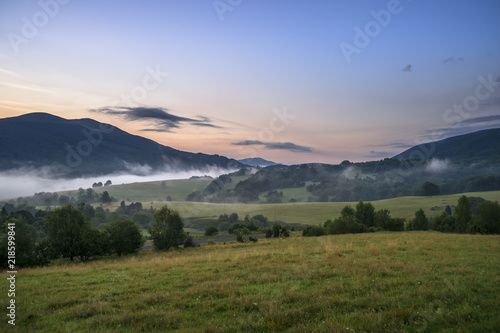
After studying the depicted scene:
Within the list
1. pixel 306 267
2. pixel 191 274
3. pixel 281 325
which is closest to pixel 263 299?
pixel 281 325

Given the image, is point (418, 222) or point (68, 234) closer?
point (68, 234)

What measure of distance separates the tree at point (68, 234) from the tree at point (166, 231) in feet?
30.5

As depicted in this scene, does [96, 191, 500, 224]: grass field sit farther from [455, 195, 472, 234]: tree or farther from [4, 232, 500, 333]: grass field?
[4, 232, 500, 333]: grass field

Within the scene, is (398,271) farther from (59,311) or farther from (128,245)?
(128,245)

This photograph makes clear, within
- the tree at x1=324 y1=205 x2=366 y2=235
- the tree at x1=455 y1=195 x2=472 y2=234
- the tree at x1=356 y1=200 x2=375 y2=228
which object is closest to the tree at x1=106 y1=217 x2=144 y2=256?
the tree at x1=324 y1=205 x2=366 y2=235

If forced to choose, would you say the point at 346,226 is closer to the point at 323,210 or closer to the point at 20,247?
the point at 20,247

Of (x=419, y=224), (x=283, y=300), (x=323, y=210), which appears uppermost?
(x=283, y=300)

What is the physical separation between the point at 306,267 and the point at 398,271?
4.66m

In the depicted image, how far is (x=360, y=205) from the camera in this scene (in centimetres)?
7275

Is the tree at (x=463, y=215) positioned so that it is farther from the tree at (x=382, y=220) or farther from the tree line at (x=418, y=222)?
the tree at (x=382, y=220)

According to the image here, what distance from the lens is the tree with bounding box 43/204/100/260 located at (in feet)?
113

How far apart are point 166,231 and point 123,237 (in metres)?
6.81

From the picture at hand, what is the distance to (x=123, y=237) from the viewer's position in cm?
3847

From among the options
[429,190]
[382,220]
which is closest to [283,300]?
[382,220]
